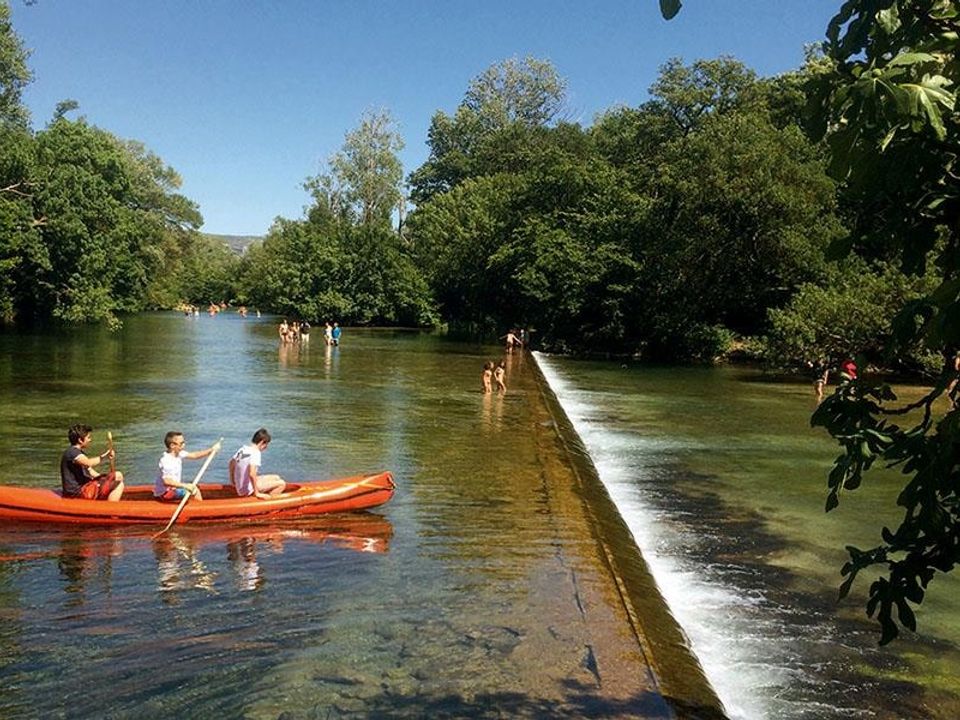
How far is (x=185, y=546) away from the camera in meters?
9.66

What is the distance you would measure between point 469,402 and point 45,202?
34.5 metres

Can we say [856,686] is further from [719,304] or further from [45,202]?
[45,202]

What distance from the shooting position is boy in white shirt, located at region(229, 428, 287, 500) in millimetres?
10773

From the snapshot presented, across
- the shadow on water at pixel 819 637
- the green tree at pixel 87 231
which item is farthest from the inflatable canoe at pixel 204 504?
the green tree at pixel 87 231

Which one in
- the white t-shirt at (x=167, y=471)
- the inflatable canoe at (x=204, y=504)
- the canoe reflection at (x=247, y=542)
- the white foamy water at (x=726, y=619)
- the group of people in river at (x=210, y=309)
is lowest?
the white foamy water at (x=726, y=619)

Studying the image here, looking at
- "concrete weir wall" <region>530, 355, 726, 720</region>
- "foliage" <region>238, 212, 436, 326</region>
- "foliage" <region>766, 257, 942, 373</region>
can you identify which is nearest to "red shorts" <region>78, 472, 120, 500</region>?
"concrete weir wall" <region>530, 355, 726, 720</region>

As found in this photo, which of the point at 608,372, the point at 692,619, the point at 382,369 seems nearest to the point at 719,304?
the point at 608,372

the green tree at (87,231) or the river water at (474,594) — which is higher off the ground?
the green tree at (87,231)

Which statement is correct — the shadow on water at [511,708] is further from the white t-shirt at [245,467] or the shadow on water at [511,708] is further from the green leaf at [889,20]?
the white t-shirt at [245,467]

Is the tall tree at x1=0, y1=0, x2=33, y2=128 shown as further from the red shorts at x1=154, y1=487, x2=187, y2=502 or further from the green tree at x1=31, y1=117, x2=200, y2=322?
the red shorts at x1=154, y1=487, x2=187, y2=502

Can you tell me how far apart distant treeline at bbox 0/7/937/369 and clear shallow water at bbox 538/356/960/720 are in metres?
10.1

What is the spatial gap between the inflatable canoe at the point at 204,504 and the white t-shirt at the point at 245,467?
174mm

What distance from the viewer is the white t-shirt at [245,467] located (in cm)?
1076

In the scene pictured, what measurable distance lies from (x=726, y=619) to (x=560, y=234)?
45.0 meters
